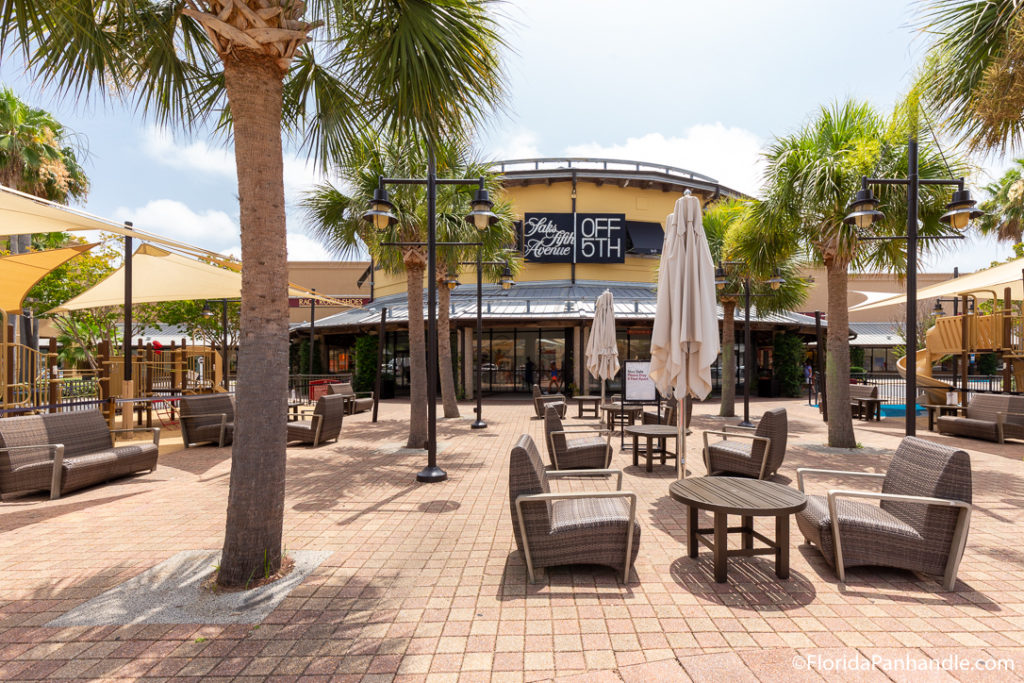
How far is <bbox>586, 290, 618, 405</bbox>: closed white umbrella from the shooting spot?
33.9 ft

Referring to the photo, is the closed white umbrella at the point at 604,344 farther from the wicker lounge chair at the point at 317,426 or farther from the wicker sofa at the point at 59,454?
the wicker sofa at the point at 59,454

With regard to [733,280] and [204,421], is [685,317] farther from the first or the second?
[733,280]

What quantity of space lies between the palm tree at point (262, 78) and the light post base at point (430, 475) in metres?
2.89

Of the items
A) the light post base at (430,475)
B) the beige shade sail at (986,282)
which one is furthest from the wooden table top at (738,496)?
the beige shade sail at (986,282)

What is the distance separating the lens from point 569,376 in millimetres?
19844

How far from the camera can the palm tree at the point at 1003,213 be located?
15727 mm

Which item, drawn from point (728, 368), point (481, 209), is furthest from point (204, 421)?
point (728, 368)

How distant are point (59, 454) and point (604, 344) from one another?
880 centimetres

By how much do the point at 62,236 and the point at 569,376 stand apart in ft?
62.6

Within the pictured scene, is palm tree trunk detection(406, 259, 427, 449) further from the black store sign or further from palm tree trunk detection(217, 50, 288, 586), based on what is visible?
the black store sign

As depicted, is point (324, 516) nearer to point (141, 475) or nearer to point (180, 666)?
point (180, 666)

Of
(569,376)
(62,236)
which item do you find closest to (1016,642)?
(569,376)

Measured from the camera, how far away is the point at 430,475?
619cm

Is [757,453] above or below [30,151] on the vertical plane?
below
